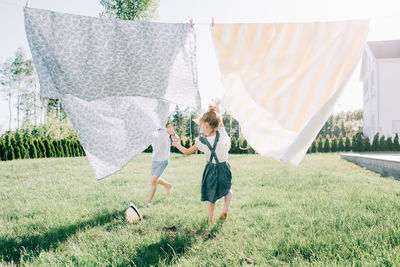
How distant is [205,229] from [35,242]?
1.90m

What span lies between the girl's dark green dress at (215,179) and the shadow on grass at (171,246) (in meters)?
0.35

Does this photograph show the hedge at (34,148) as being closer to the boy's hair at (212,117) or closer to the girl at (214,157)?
the girl at (214,157)

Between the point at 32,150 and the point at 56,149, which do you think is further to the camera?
the point at 56,149

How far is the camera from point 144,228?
325cm

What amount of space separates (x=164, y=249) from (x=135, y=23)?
2687 millimetres

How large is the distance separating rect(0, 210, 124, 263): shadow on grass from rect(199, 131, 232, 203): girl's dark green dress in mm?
1451

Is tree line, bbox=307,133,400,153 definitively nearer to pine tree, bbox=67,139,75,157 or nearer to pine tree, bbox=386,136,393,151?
pine tree, bbox=386,136,393,151

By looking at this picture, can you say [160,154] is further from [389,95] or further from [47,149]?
[389,95]

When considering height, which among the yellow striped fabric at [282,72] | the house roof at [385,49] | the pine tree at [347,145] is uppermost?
the house roof at [385,49]

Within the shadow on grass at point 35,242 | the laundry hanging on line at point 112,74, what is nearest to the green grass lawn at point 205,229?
the shadow on grass at point 35,242

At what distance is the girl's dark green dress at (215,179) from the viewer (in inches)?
133

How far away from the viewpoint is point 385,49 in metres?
20.1

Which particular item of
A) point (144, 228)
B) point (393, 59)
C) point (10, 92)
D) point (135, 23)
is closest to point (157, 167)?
point (144, 228)

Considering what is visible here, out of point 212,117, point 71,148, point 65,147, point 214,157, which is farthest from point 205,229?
point 71,148
